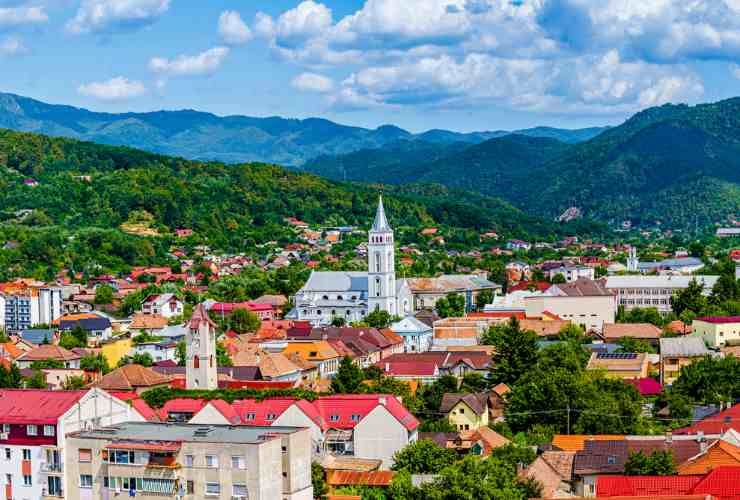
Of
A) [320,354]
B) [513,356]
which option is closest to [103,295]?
[320,354]

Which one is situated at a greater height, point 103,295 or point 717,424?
point 103,295

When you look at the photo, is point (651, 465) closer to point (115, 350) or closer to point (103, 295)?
point (115, 350)

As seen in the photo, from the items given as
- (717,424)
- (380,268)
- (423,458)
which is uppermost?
(380,268)

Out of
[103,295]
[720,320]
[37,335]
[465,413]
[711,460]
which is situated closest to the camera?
[711,460]

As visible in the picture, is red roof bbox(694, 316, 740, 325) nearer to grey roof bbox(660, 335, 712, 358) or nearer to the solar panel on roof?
grey roof bbox(660, 335, 712, 358)

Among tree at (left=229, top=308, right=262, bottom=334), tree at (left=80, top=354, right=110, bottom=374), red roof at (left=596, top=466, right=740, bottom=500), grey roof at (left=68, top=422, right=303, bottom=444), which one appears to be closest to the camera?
red roof at (left=596, top=466, right=740, bottom=500)

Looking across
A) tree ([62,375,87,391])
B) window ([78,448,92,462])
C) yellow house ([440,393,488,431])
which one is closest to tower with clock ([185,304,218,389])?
tree ([62,375,87,391])

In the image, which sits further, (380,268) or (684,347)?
(380,268)
